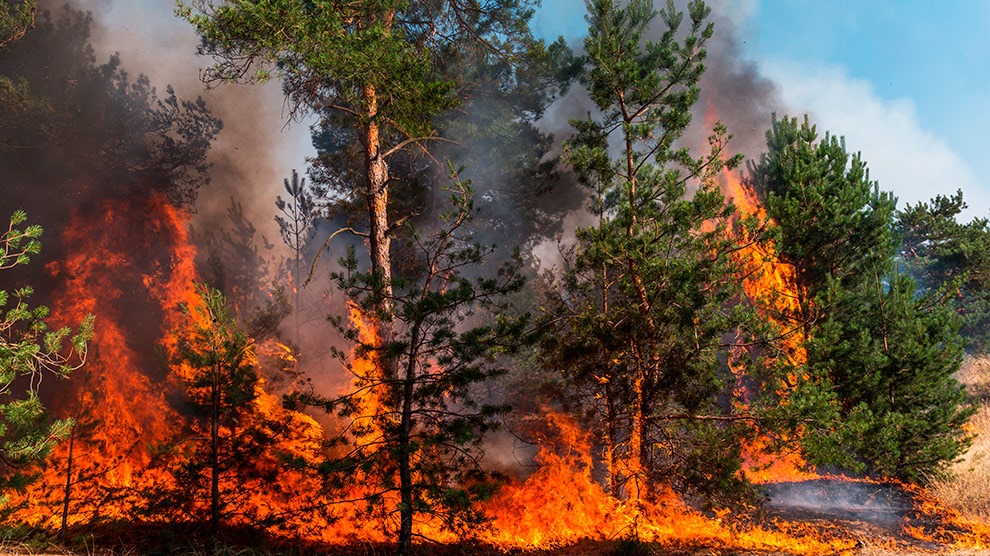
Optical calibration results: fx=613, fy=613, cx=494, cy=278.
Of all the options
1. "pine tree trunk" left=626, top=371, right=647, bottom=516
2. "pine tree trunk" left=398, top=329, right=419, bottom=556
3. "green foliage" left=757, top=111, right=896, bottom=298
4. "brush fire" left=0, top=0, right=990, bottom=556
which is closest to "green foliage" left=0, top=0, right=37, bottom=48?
"brush fire" left=0, top=0, right=990, bottom=556

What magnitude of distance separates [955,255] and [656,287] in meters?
20.3

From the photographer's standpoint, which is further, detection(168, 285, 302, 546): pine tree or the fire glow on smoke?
the fire glow on smoke

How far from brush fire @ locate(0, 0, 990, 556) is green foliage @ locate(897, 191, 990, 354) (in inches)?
340

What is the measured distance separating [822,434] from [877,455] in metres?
4.50

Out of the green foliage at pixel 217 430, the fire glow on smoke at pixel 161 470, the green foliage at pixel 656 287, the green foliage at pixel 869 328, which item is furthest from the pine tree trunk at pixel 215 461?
the green foliage at pixel 869 328

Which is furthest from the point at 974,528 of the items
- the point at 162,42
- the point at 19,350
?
the point at 162,42

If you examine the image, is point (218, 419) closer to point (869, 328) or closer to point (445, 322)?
point (445, 322)

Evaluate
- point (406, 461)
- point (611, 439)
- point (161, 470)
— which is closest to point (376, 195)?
point (406, 461)

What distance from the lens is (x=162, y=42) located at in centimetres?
1766

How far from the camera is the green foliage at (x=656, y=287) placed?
30.7ft

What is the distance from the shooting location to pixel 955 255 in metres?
23.3

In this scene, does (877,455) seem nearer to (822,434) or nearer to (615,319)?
(822,434)

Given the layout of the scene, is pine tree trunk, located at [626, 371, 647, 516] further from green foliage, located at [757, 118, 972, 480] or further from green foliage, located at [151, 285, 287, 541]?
green foliage, located at [151, 285, 287, 541]

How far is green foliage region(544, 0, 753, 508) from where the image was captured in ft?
30.7
